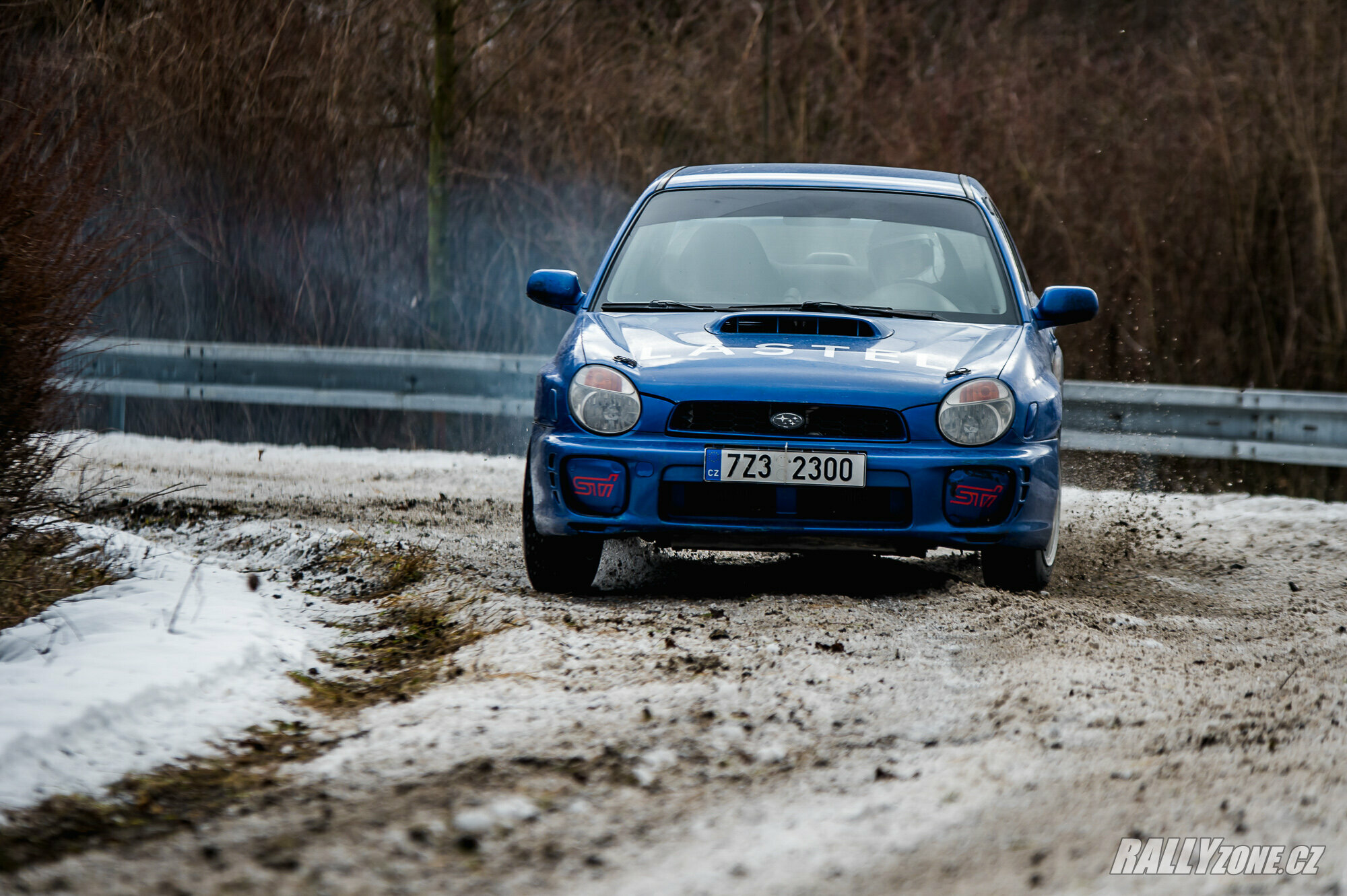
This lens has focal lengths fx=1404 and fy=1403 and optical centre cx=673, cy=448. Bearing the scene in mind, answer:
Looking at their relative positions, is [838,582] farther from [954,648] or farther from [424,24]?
[424,24]

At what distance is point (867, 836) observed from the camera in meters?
3.00

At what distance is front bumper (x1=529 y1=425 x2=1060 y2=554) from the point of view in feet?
16.8

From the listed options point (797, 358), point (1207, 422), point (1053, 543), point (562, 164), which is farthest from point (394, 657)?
point (562, 164)

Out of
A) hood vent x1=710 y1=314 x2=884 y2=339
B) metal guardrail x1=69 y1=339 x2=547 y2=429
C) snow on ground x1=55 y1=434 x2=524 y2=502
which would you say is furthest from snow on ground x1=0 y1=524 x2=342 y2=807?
metal guardrail x1=69 y1=339 x2=547 y2=429

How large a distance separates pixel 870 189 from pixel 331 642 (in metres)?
3.24

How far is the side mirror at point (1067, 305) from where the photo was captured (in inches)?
237

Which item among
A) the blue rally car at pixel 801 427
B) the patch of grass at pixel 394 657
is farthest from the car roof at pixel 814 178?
the patch of grass at pixel 394 657

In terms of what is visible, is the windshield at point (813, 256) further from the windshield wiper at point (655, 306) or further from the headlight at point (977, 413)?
the headlight at point (977, 413)

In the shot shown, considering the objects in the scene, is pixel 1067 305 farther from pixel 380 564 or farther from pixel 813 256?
pixel 380 564

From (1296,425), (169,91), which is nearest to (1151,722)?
(1296,425)

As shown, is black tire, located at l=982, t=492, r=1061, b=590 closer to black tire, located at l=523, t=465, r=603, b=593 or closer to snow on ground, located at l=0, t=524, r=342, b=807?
black tire, located at l=523, t=465, r=603, b=593

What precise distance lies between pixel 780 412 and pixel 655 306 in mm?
1022

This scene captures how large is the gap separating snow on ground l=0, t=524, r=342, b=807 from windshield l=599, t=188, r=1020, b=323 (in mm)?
2084

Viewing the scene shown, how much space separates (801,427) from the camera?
516 cm
